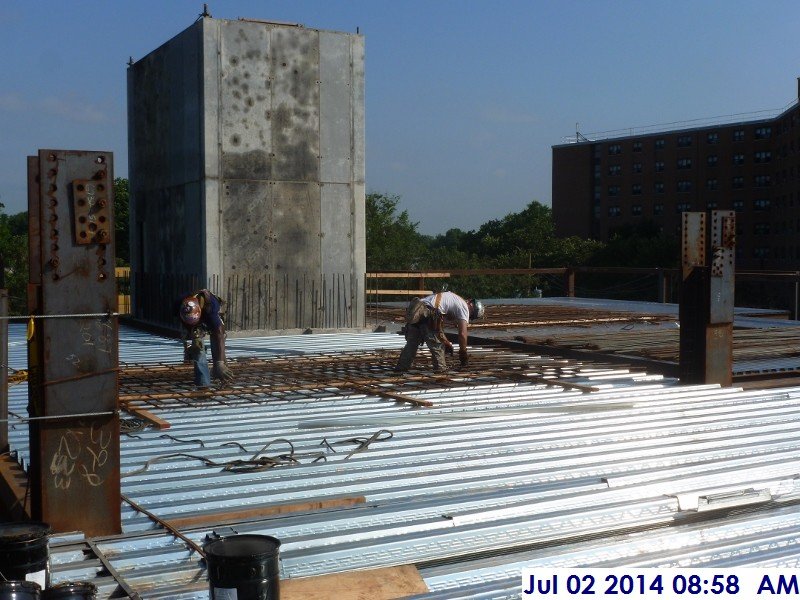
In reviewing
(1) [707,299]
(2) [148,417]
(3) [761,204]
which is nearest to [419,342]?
(1) [707,299]

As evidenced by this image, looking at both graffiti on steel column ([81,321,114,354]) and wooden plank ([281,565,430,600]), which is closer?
wooden plank ([281,565,430,600])

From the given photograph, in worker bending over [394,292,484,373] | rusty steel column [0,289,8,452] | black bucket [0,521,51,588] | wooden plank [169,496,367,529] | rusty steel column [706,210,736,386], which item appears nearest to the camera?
black bucket [0,521,51,588]

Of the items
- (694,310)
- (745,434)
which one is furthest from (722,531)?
(694,310)

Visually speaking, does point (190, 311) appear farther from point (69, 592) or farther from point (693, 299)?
point (69, 592)

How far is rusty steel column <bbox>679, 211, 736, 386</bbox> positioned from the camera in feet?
39.1

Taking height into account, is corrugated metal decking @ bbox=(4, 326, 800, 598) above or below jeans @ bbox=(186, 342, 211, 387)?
below

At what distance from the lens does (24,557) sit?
472cm

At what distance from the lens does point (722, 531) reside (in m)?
6.14

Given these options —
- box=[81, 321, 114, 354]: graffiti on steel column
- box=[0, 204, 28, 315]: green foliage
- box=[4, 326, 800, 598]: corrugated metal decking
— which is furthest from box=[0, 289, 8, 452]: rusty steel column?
box=[0, 204, 28, 315]: green foliage

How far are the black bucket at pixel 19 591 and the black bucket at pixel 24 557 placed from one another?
446 millimetres

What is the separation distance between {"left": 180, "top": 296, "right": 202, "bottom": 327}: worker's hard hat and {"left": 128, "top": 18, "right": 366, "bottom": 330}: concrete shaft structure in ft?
26.4

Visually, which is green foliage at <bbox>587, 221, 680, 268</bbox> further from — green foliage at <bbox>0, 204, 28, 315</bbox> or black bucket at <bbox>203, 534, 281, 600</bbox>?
black bucket at <bbox>203, 534, 281, 600</bbox>

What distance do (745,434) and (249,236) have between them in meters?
12.8

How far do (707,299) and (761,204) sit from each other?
270 ft
